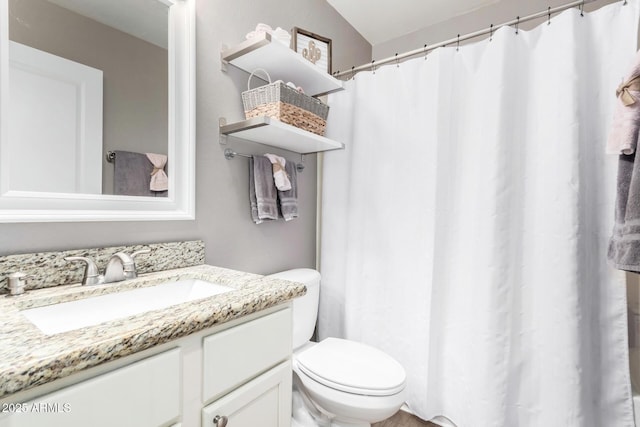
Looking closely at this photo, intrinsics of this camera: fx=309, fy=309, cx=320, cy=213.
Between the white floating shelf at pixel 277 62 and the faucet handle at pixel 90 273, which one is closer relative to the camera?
the faucet handle at pixel 90 273

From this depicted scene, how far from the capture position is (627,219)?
3.28 ft

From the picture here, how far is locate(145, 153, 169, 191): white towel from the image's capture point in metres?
1.16

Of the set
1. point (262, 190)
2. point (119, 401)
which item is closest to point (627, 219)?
point (262, 190)

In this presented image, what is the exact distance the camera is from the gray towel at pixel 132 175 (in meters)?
1.07

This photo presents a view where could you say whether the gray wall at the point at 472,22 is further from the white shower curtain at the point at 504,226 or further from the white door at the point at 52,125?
the white door at the point at 52,125

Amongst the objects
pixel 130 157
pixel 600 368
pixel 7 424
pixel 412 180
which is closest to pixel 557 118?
pixel 412 180

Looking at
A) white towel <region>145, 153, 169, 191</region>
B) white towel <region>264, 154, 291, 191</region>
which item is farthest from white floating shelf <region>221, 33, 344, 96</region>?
white towel <region>145, 153, 169, 191</region>

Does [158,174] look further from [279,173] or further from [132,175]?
[279,173]

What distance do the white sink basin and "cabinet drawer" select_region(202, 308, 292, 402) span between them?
20 centimetres

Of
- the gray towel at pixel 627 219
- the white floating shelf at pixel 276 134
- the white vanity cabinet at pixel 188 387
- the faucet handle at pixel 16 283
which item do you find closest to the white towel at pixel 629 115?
the gray towel at pixel 627 219

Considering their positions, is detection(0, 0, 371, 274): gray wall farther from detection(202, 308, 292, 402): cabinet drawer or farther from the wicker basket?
detection(202, 308, 292, 402): cabinet drawer

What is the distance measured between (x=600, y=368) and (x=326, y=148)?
154cm

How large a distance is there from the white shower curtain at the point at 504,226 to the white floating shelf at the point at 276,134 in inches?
15.0

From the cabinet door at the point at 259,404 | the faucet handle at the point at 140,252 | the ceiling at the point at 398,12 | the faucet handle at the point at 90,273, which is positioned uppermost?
the ceiling at the point at 398,12
